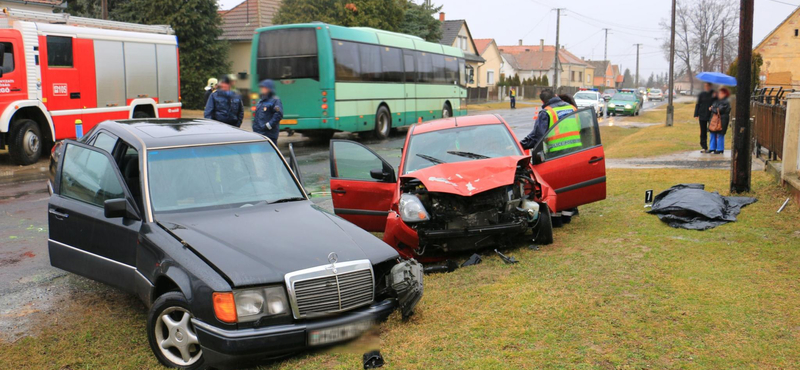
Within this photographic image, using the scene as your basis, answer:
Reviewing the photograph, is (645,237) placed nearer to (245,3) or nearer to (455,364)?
(455,364)

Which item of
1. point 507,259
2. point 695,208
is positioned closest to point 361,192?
point 507,259

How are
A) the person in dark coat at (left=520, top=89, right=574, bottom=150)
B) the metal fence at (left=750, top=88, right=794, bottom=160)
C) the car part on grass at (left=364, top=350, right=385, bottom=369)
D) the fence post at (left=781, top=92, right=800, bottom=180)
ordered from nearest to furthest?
the car part on grass at (left=364, top=350, right=385, bottom=369)
the person in dark coat at (left=520, top=89, right=574, bottom=150)
the fence post at (left=781, top=92, right=800, bottom=180)
the metal fence at (left=750, top=88, right=794, bottom=160)

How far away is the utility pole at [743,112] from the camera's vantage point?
9.42 metres

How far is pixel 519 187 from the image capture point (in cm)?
715

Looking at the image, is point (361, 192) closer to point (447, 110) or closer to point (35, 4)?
point (447, 110)

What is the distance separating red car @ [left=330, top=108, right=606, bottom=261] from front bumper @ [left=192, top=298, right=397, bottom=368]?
8.34 ft

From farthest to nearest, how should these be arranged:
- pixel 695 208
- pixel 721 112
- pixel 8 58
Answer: pixel 721 112
pixel 8 58
pixel 695 208

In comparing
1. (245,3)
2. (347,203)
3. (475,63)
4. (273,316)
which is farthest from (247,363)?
(475,63)

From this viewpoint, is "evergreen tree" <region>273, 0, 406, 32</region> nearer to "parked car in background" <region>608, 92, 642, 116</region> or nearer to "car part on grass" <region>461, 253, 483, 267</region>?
"parked car in background" <region>608, 92, 642, 116</region>

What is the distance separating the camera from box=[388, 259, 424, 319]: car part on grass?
4.71 m

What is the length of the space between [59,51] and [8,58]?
4.40 feet

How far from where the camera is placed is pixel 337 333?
14.2 ft

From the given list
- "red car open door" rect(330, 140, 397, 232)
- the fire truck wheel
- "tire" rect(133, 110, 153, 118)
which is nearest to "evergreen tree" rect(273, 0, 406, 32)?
"tire" rect(133, 110, 153, 118)

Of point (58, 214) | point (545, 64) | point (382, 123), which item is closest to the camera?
point (58, 214)
